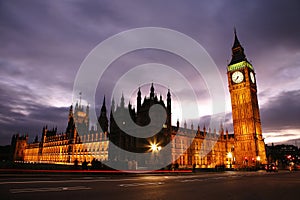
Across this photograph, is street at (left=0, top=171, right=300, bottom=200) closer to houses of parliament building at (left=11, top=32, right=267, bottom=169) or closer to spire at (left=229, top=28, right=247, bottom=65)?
houses of parliament building at (left=11, top=32, right=267, bottom=169)

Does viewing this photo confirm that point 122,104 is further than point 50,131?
No

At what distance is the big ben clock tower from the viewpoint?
70.3 metres

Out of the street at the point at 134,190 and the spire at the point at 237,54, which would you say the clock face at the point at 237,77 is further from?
the street at the point at 134,190

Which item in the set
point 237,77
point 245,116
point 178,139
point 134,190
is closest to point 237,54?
point 237,77

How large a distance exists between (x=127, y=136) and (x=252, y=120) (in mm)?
42879

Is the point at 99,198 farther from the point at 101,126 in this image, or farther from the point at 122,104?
the point at 101,126

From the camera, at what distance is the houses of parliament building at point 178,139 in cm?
5619

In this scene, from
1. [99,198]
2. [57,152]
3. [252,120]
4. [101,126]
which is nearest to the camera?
[99,198]

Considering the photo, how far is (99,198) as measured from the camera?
7.11 metres

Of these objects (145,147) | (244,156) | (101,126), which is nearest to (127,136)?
(145,147)

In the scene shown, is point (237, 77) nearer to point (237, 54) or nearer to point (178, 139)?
point (237, 54)

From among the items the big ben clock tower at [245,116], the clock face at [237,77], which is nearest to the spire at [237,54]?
the big ben clock tower at [245,116]

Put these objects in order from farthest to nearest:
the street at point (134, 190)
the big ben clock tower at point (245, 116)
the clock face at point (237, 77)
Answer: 1. the clock face at point (237, 77)
2. the big ben clock tower at point (245, 116)
3. the street at point (134, 190)

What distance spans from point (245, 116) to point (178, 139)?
27355 millimetres
